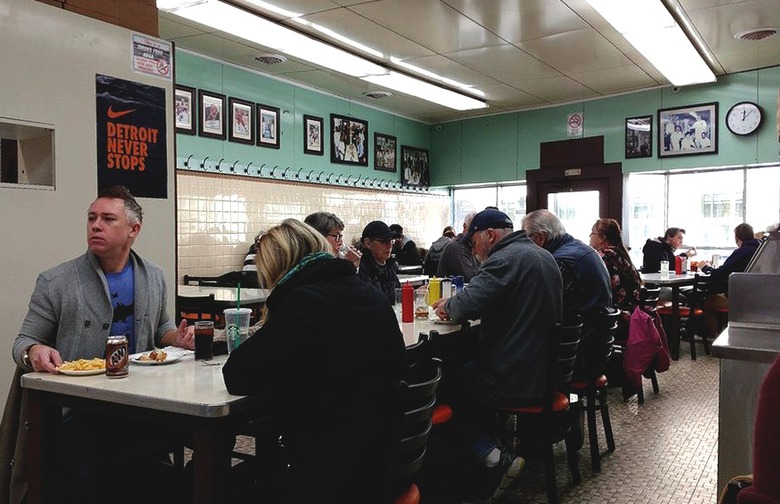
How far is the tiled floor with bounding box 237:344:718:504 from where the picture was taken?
136 inches

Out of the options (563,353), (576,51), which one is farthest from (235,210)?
(563,353)

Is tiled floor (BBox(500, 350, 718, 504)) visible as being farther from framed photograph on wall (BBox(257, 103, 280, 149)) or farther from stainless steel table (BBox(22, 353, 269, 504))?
framed photograph on wall (BBox(257, 103, 280, 149))

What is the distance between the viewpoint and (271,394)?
80.5 inches

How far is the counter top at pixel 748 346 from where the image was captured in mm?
2333

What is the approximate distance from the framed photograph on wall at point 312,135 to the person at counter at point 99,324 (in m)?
5.94

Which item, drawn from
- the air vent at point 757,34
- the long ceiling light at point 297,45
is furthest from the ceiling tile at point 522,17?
the air vent at point 757,34

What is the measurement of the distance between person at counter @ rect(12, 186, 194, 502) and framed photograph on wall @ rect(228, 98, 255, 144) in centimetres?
501

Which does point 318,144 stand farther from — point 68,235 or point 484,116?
point 68,235

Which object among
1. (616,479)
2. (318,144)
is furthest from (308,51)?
(616,479)

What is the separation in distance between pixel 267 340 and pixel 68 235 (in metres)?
1.89

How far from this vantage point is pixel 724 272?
24.0ft

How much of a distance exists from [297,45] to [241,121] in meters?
1.42

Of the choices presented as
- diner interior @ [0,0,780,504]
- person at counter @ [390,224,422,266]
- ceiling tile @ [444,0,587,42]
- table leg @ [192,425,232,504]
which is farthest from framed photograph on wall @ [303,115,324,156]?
table leg @ [192,425,232,504]

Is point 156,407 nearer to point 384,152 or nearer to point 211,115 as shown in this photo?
point 211,115
